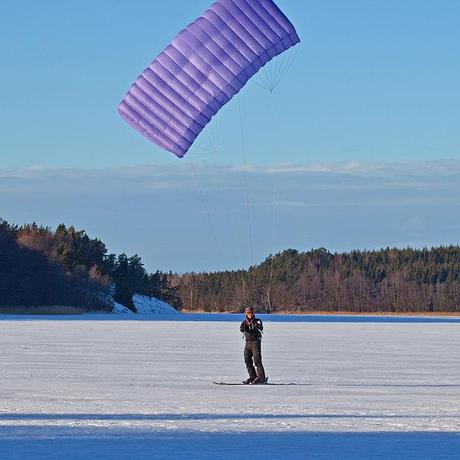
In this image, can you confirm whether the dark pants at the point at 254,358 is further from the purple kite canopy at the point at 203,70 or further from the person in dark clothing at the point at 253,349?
the purple kite canopy at the point at 203,70

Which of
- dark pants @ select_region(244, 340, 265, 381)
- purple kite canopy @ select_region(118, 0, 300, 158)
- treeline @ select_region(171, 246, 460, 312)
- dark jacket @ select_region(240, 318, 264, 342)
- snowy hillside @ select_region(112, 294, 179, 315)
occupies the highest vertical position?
treeline @ select_region(171, 246, 460, 312)

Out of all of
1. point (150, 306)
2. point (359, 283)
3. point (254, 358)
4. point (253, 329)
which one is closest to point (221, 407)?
point (254, 358)

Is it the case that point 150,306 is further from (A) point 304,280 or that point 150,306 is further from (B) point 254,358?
(B) point 254,358

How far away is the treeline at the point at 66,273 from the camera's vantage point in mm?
79938

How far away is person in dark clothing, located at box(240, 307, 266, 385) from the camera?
17891mm

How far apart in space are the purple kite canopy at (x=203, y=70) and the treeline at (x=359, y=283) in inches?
5131

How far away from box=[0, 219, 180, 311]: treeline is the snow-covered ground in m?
54.8

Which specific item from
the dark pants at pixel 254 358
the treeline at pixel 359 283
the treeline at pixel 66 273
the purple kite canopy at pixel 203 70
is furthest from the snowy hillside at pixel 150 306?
the dark pants at pixel 254 358

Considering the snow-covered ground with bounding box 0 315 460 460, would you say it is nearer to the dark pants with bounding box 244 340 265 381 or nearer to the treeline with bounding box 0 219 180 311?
the dark pants with bounding box 244 340 265 381

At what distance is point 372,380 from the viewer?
1867cm

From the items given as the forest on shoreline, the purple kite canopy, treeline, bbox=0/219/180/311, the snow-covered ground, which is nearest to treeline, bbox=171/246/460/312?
the forest on shoreline

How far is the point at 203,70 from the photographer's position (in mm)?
18547

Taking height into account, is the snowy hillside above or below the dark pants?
above

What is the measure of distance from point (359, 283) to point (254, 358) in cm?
14487
